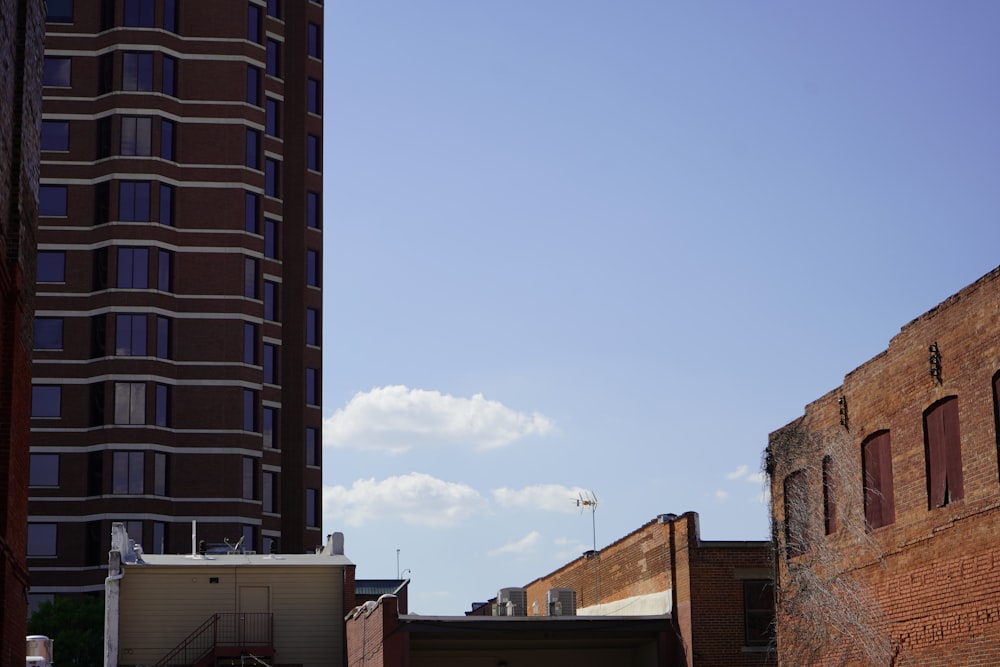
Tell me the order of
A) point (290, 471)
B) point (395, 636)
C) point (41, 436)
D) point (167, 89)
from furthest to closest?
point (290, 471)
point (167, 89)
point (41, 436)
point (395, 636)

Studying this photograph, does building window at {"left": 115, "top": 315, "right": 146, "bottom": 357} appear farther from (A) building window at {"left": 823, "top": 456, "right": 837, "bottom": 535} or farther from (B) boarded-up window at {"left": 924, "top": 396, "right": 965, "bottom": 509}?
(B) boarded-up window at {"left": 924, "top": 396, "right": 965, "bottom": 509}

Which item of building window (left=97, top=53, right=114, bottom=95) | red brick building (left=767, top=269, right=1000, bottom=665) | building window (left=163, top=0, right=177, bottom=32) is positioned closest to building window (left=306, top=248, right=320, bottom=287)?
building window (left=163, top=0, right=177, bottom=32)

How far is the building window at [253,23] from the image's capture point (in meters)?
76.8

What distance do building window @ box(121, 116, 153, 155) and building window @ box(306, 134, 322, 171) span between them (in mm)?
13075

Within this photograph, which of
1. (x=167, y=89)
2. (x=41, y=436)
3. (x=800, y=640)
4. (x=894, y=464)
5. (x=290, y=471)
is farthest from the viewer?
(x=290, y=471)

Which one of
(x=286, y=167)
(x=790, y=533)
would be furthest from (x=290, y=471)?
(x=790, y=533)

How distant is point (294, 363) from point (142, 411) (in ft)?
42.5

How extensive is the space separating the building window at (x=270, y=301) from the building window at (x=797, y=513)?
50526 millimetres

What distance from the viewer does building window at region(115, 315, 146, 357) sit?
229ft

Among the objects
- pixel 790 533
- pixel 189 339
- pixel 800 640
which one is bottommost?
pixel 800 640

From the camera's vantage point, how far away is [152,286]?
232 ft

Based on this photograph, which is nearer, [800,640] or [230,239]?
[800,640]

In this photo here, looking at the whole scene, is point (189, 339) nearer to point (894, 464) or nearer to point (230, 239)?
point (230, 239)

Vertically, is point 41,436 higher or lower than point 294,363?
lower
